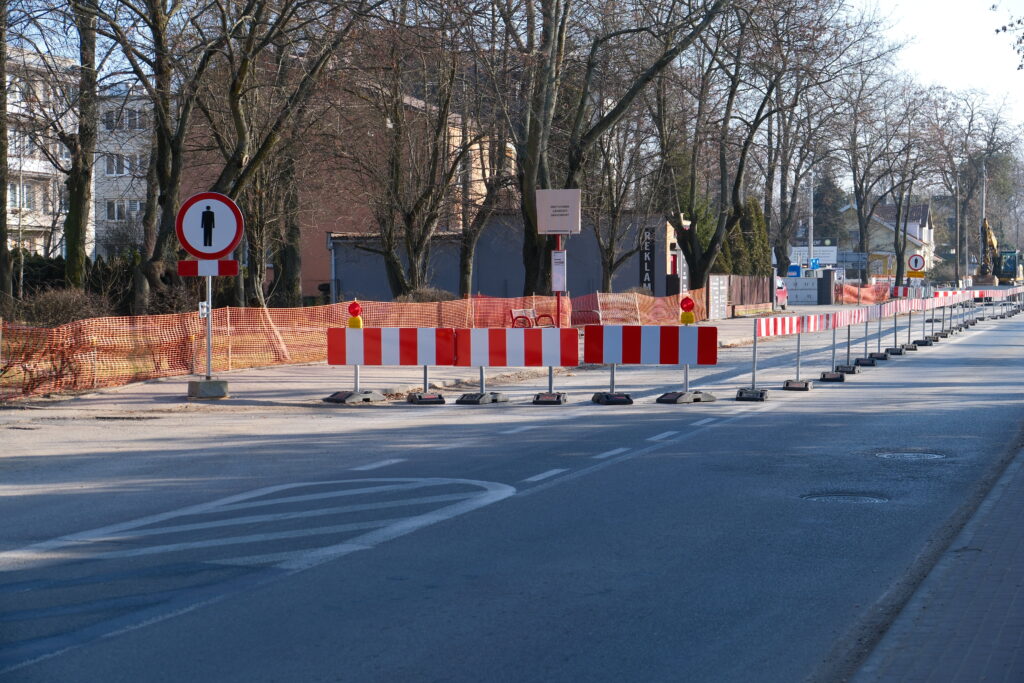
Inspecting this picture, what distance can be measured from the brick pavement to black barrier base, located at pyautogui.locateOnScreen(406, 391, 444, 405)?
31.9 ft

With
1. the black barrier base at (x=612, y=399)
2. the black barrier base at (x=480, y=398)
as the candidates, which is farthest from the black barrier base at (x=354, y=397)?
the black barrier base at (x=612, y=399)

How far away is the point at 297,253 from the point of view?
1619 inches

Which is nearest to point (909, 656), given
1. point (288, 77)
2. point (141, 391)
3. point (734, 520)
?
point (734, 520)

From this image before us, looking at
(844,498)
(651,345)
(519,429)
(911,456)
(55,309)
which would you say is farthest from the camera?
(55,309)

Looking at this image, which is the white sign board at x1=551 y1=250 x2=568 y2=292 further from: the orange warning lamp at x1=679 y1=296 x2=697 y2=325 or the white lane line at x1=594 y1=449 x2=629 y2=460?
the white lane line at x1=594 y1=449 x2=629 y2=460

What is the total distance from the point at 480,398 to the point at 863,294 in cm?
6091

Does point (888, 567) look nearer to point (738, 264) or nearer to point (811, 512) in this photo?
point (811, 512)

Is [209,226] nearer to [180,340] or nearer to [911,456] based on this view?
[180,340]

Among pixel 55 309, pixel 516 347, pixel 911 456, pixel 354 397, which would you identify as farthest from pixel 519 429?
pixel 55 309

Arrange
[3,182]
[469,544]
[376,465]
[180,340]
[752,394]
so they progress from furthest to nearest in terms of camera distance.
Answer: [3,182] < [180,340] < [752,394] < [376,465] < [469,544]

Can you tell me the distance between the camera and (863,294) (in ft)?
240

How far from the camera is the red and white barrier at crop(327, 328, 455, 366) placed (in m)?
16.9

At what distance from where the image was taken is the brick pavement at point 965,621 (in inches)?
190

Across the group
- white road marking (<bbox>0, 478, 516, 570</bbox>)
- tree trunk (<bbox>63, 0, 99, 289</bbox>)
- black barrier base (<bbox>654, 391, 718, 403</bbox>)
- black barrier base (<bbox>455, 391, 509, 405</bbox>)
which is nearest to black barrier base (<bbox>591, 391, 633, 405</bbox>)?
black barrier base (<bbox>654, 391, 718, 403</bbox>)
